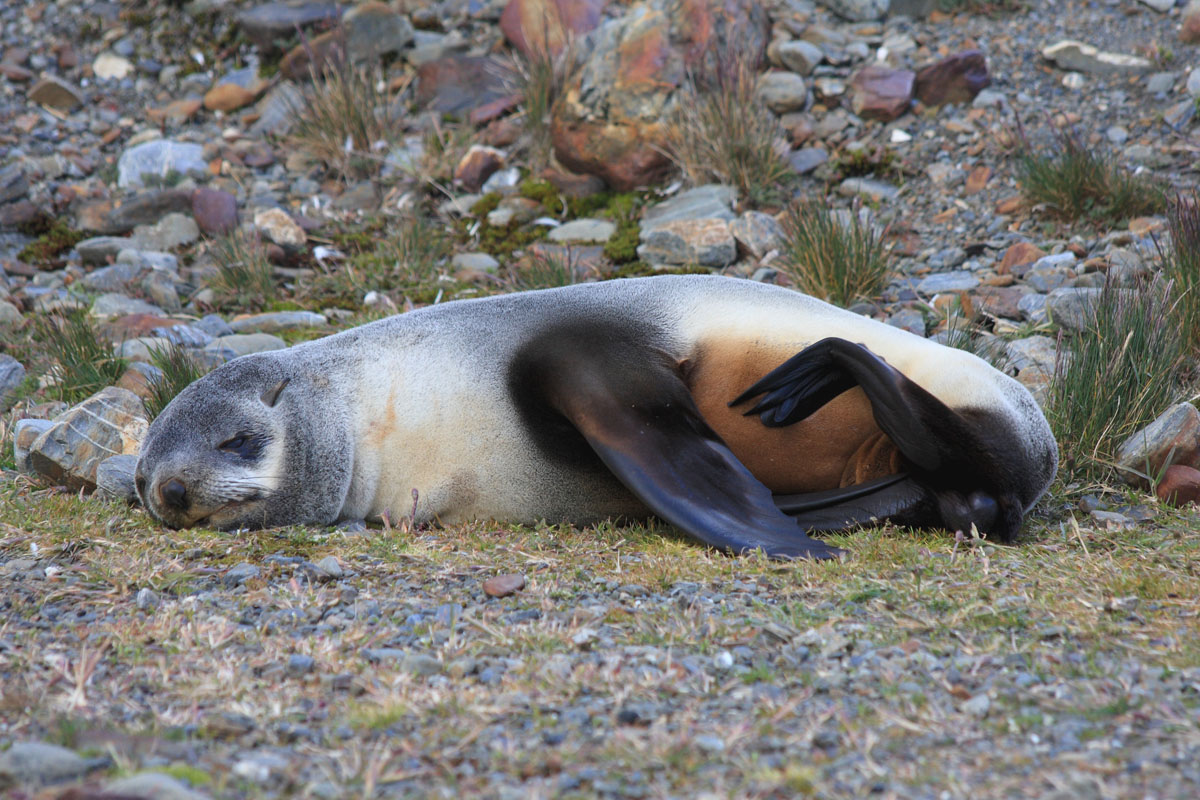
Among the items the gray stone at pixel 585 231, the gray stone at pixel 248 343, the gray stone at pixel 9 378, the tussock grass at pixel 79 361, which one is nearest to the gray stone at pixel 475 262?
the gray stone at pixel 585 231

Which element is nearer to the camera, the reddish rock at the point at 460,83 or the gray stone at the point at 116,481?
the gray stone at the point at 116,481

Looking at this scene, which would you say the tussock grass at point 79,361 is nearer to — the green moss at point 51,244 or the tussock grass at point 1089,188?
the green moss at point 51,244

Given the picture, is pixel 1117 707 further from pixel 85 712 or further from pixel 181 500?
pixel 181 500

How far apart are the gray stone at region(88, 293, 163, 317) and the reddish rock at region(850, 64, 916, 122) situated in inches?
205

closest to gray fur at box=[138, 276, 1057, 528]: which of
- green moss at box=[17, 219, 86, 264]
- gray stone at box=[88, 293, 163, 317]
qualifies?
gray stone at box=[88, 293, 163, 317]

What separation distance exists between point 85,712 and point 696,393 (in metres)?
2.40

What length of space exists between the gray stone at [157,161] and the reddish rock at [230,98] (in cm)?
92

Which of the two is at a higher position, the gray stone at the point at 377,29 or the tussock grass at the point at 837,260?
the gray stone at the point at 377,29

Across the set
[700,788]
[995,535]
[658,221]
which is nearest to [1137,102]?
[658,221]

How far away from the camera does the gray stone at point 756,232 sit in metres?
7.01

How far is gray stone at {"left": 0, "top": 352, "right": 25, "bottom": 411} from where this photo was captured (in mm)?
6036

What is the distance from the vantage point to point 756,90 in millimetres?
8227

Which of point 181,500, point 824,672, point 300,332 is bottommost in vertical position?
point 300,332

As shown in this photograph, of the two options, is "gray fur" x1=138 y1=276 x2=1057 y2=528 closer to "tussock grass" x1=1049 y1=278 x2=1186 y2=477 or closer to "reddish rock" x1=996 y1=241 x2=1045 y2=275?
"tussock grass" x1=1049 y1=278 x2=1186 y2=477
